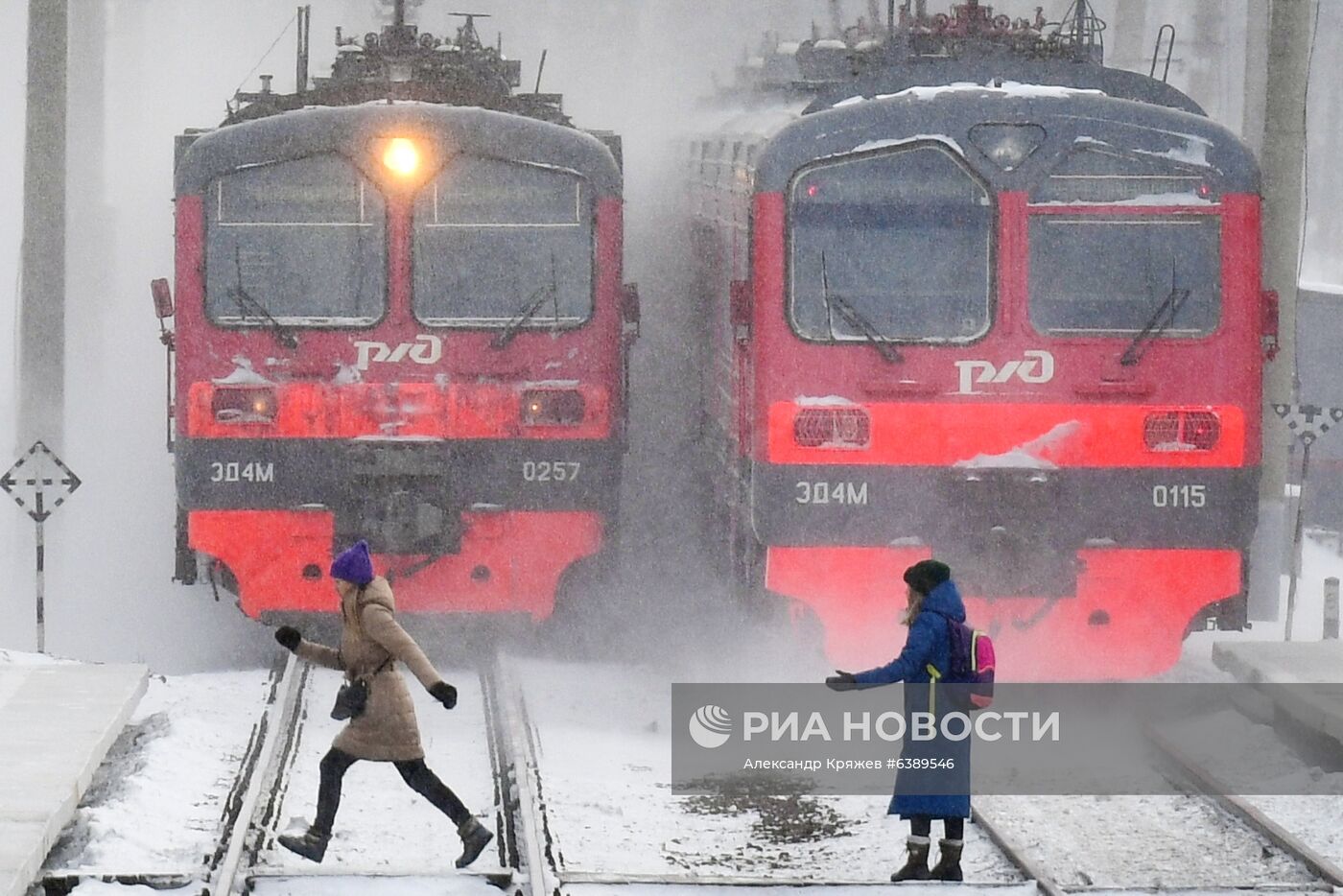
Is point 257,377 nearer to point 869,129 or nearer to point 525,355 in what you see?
point 525,355

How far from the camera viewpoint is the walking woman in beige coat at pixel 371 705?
311 inches

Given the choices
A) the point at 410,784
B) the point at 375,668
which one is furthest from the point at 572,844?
the point at 375,668

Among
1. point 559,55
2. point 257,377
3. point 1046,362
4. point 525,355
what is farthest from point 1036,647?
point 559,55

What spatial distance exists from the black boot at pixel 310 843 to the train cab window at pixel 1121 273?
458 centimetres

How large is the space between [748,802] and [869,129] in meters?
3.31

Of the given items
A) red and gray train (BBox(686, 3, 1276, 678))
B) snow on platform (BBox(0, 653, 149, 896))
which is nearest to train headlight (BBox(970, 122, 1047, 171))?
A: red and gray train (BBox(686, 3, 1276, 678))

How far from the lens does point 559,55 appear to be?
52.8 m

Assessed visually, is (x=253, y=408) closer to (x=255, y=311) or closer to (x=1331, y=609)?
(x=255, y=311)

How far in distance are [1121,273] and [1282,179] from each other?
13.4 ft

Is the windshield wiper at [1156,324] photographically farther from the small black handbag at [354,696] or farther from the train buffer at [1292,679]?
the small black handbag at [354,696]

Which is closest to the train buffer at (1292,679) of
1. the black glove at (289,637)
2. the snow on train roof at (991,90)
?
the snow on train roof at (991,90)

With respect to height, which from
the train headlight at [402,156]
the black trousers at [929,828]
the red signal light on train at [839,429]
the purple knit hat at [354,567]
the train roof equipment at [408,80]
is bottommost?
the black trousers at [929,828]

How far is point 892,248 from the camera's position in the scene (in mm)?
10930

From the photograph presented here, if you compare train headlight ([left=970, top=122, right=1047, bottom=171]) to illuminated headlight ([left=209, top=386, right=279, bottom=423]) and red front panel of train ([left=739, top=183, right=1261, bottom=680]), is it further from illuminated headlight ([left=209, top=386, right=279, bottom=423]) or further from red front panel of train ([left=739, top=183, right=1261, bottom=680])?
illuminated headlight ([left=209, top=386, right=279, bottom=423])
